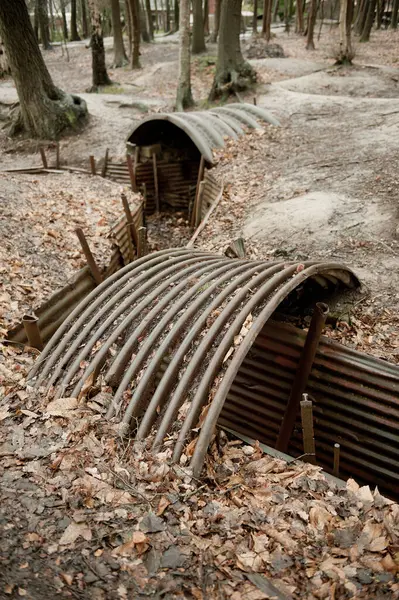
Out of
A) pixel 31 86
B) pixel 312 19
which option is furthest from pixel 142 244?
pixel 312 19

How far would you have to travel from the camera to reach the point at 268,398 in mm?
5605

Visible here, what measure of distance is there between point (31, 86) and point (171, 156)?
5.86 m

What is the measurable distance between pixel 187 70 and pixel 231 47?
1860mm

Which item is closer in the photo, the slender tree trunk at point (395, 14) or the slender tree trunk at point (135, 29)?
the slender tree trunk at point (135, 29)

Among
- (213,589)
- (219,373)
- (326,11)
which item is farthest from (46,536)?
(326,11)

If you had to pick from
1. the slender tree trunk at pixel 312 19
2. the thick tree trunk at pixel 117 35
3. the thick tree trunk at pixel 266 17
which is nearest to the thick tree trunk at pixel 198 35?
the thick tree trunk at pixel 266 17

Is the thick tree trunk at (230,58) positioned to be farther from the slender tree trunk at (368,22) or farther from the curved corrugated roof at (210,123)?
the slender tree trunk at (368,22)

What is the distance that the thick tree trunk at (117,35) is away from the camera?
77.6 ft

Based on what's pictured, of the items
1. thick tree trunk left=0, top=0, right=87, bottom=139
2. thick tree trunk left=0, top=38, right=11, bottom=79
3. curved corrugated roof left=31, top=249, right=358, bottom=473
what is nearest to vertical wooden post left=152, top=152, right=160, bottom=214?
thick tree trunk left=0, top=0, right=87, bottom=139

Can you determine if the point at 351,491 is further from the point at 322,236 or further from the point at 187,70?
the point at 187,70

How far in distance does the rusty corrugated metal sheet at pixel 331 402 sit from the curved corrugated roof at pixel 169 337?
1010 millimetres

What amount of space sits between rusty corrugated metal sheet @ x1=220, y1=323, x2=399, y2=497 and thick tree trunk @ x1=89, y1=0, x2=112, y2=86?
19.1 meters

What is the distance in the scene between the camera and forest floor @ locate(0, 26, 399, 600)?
276 centimetres

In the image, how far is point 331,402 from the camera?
17.2 feet
